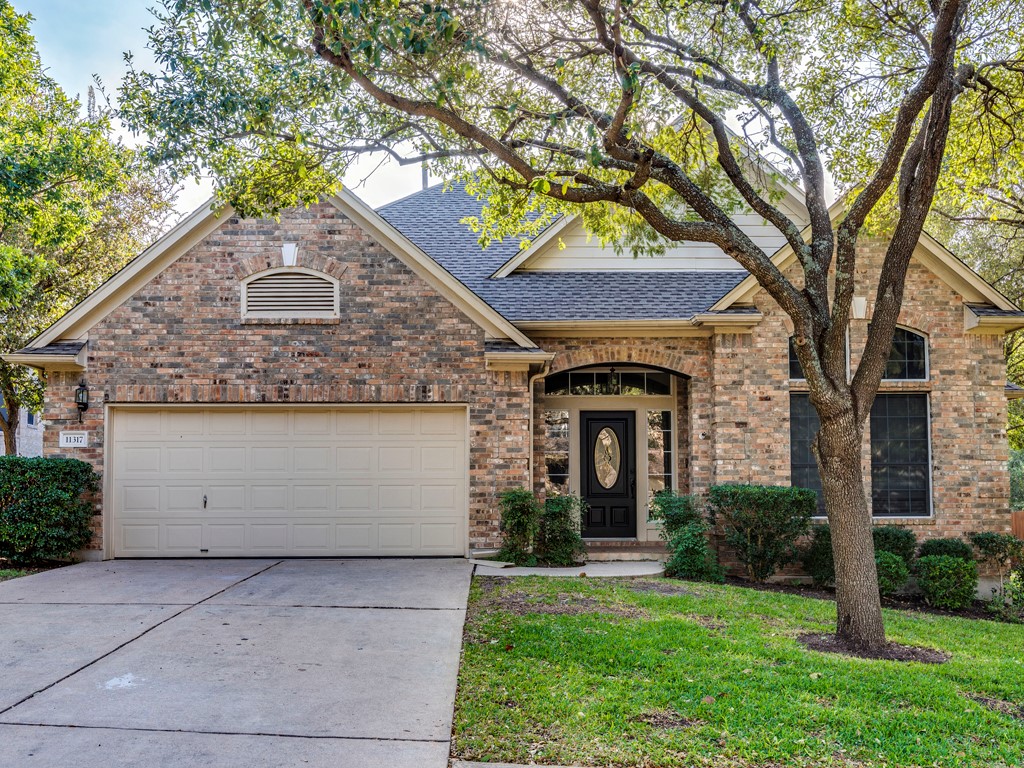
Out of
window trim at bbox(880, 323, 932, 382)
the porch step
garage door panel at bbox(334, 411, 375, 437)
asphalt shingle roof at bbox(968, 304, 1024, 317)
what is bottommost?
the porch step

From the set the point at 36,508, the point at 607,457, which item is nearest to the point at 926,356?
the point at 607,457

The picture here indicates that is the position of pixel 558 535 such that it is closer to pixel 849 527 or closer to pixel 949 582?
pixel 849 527

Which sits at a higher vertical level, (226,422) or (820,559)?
(226,422)

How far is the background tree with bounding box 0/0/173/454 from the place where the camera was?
34.4 feet

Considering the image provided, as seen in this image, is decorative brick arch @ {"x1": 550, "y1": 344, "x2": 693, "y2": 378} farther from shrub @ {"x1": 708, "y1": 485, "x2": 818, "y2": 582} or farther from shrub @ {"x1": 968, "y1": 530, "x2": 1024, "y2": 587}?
shrub @ {"x1": 968, "y1": 530, "x2": 1024, "y2": 587}

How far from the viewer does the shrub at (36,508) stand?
991 centimetres

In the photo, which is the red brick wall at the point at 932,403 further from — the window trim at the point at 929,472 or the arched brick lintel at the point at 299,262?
the arched brick lintel at the point at 299,262

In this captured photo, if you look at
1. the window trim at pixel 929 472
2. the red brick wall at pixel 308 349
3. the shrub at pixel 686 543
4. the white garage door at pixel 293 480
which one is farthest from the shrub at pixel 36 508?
the window trim at pixel 929 472

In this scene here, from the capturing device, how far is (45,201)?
1198 cm

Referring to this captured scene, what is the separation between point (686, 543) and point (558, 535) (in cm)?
174

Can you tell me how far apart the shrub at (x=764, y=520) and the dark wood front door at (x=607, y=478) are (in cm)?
203

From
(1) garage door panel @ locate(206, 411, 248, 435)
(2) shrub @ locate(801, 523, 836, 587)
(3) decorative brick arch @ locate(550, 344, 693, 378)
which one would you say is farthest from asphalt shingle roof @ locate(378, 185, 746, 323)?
(1) garage door panel @ locate(206, 411, 248, 435)

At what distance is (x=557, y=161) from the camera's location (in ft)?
32.2

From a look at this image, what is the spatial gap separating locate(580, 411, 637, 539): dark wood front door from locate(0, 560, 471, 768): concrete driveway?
3944mm
